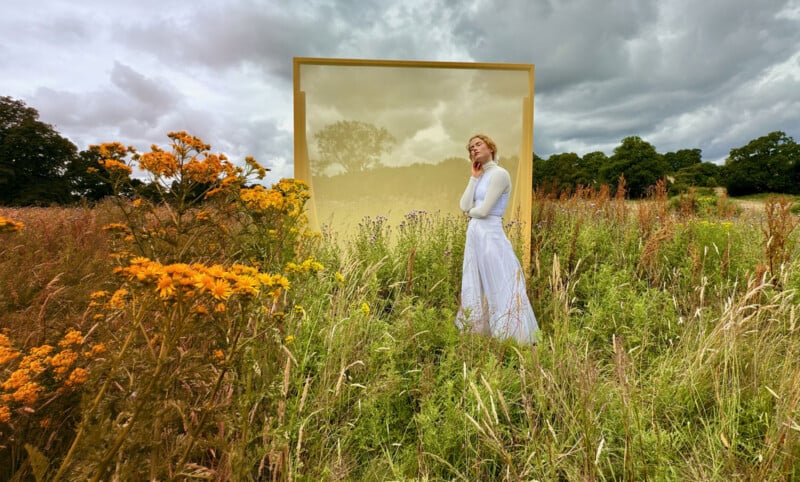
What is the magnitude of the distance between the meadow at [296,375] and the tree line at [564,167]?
0.60 meters

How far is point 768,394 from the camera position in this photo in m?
1.99

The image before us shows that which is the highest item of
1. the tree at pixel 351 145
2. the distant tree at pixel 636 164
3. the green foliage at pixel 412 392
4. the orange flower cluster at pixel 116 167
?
the distant tree at pixel 636 164

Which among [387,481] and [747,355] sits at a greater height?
[747,355]

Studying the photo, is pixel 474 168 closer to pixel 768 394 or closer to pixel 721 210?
pixel 768 394

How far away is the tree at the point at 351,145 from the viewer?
4.41 meters

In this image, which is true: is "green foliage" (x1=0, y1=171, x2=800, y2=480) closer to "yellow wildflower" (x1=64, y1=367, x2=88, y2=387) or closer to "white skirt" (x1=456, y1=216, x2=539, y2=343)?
"yellow wildflower" (x1=64, y1=367, x2=88, y2=387)

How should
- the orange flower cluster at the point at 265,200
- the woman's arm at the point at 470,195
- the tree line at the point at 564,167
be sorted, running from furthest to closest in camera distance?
the tree line at the point at 564,167 → the woman's arm at the point at 470,195 → the orange flower cluster at the point at 265,200

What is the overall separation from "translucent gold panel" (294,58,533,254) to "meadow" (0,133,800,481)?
3.86 feet

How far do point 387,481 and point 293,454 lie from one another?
38cm

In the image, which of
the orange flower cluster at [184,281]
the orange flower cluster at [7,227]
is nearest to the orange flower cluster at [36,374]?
the orange flower cluster at [7,227]

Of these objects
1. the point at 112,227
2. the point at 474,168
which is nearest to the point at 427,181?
the point at 474,168

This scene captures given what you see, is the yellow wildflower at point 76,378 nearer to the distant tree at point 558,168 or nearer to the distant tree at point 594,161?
the distant tree at point 558,168

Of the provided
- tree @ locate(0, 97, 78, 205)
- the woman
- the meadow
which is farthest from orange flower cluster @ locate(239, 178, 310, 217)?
tree @ locate(0, 97, 78, 205)

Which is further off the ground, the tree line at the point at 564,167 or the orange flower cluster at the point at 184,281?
the tree line at the point at 564,167
